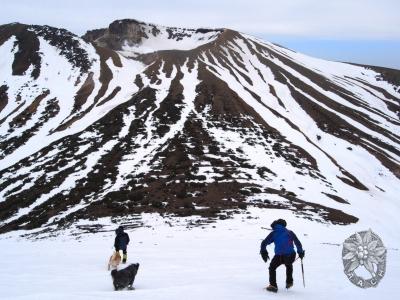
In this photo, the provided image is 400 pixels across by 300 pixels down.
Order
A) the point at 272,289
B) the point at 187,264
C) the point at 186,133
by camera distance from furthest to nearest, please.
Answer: the point at 186,133 < the point at 187,264 < the point at 272,289

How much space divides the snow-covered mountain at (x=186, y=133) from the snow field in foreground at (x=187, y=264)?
225 inches

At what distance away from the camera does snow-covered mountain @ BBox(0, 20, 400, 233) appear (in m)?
41.3

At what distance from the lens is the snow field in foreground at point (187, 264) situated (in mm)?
11953

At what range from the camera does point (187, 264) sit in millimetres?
18328

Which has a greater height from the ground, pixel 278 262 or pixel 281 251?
pixel 281 251

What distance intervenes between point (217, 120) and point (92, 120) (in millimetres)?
20185

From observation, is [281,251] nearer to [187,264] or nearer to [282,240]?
[282,240]

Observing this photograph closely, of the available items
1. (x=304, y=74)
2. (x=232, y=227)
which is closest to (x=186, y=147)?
(x=232, y=227)

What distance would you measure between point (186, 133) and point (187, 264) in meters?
44.6

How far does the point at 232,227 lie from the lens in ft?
99.5

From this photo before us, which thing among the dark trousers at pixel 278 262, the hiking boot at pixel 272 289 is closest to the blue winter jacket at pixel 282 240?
the dark trousers at pixel 278 262

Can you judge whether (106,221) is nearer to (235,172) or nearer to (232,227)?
(232,227)

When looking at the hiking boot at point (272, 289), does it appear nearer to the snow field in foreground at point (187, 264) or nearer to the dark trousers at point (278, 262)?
the dark trousers at point (278, 262)

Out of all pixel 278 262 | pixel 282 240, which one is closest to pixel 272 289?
pixel 278 262
